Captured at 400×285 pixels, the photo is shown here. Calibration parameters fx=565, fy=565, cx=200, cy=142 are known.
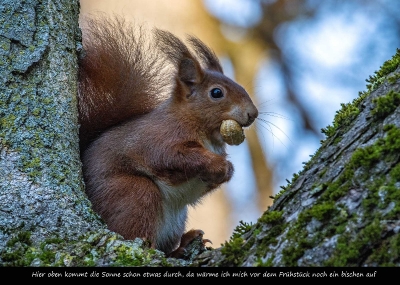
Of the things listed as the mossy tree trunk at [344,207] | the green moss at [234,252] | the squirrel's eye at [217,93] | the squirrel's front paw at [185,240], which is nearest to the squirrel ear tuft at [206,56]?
the squirrel's eye at [217,93]

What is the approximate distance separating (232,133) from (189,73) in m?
0.49

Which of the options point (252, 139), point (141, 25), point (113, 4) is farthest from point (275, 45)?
point (141, 25)

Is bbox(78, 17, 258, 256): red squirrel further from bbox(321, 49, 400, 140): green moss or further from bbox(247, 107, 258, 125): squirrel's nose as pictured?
bbox(321, 49, 400, 140): green moss

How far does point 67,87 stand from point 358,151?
54.0 inches

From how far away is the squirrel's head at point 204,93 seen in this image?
124 inches

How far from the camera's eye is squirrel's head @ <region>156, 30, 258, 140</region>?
316 cm

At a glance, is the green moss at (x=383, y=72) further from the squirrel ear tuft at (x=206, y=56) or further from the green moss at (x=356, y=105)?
the squirrel ear tuft at (x=206, y=56)

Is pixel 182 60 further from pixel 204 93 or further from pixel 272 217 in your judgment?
pixel 272 217

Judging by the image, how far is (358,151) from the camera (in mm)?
1661

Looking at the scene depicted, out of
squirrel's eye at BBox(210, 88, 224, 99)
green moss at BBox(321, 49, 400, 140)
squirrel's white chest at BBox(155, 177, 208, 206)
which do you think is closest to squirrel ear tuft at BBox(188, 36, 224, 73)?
squirrel's eye at BBox(210, 88, 224, 99)

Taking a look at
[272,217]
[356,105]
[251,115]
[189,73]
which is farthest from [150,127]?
[272,217]
